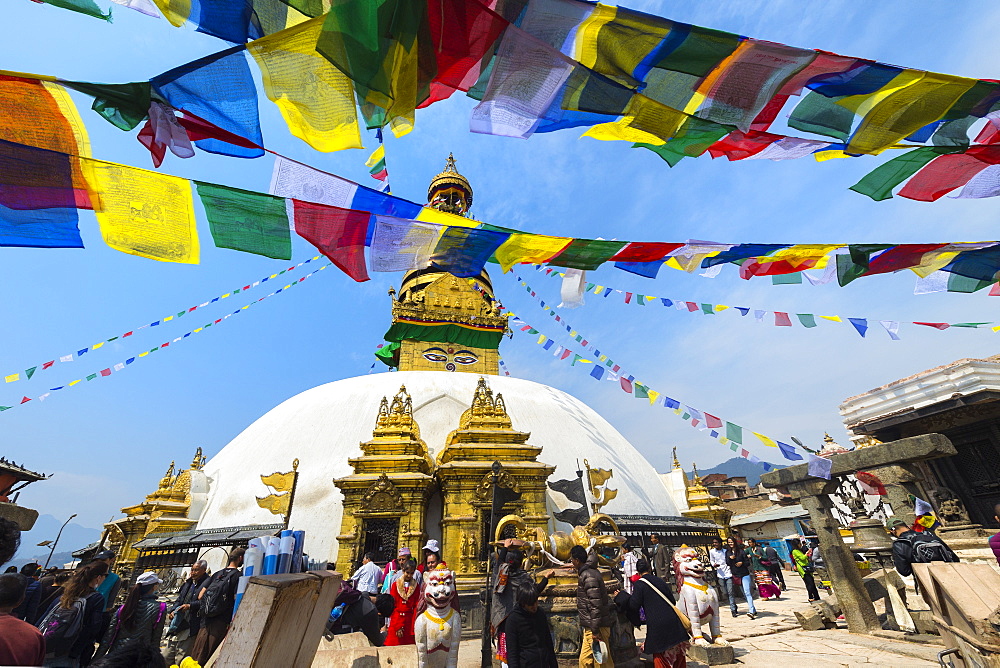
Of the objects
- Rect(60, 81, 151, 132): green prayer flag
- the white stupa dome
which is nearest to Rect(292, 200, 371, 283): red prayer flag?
Rect(60, 81, 151, 132): green prayer flag

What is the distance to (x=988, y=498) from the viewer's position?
426 inches

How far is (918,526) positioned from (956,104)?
17.4ft

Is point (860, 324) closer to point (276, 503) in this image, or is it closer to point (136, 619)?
point (136, 619)

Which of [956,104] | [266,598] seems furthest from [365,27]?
[956,104]

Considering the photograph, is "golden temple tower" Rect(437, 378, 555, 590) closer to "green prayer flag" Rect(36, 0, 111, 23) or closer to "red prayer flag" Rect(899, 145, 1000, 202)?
"red prayer flag" Rect(899, 145, 1000, 202)

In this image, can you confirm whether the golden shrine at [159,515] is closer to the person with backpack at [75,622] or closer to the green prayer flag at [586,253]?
the person with backpack at [75,622]

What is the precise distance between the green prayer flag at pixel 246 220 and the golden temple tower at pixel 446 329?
14.9m

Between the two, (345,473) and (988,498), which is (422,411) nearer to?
(345,473)

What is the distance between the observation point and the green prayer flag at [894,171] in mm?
4117

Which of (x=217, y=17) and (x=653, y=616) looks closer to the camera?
(x=217, y=17)

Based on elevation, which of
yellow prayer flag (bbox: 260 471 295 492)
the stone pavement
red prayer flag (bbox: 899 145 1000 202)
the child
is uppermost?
red prayer flag (bbox: 899 145 1000 202)

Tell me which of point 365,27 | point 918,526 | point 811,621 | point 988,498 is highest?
point 365,27

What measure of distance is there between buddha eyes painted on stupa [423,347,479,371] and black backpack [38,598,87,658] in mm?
15716

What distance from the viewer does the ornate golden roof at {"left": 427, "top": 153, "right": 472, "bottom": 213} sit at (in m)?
26.4
